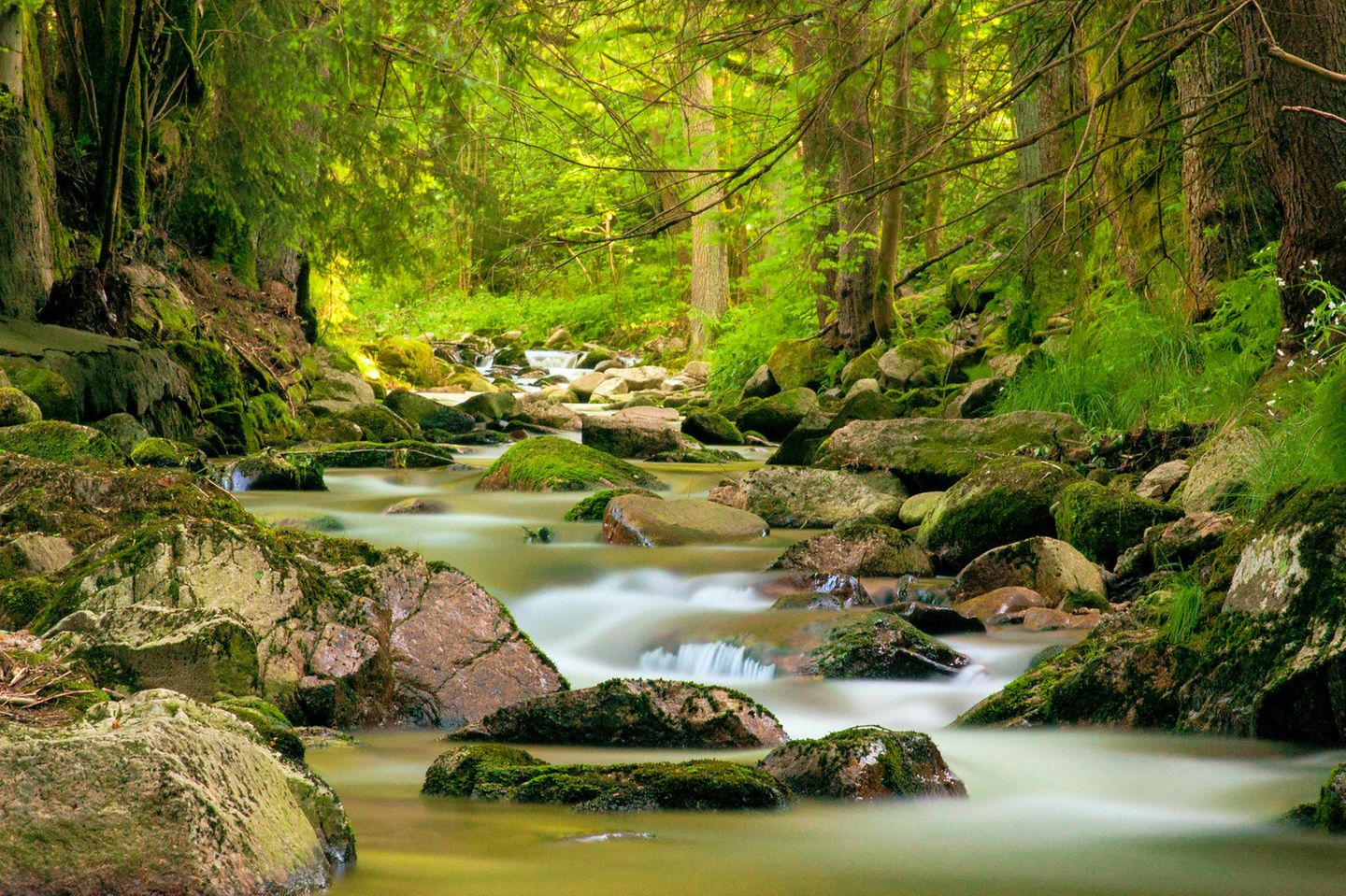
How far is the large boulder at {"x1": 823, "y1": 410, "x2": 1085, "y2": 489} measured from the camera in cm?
878

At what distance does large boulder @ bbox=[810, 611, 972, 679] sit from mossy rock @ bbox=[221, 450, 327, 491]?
570 cm

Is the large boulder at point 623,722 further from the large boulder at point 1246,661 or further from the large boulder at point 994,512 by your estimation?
the large boulder at point 994,512

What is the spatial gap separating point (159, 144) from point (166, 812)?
1115cm

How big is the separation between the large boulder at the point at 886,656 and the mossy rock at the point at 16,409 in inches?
199

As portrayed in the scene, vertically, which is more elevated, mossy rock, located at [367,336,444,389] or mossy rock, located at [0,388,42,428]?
mossy rock, located at [367,336,444,389]

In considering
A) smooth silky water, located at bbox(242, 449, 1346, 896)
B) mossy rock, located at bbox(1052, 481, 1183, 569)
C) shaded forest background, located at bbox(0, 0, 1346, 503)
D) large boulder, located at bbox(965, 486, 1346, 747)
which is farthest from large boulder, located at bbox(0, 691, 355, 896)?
mossy rock, located at bbox(1052, 481, 1183, 569)

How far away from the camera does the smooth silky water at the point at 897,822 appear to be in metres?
2.85

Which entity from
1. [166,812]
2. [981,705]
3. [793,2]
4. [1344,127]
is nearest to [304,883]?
[166,812]

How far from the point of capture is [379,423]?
44.2 ft

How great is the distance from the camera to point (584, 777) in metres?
3.42

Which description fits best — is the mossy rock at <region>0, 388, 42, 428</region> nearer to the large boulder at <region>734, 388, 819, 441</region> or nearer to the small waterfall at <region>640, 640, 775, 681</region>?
the small waterfall at <region>640, 640, 775, 681</region>

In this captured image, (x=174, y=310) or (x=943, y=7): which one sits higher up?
(x=174, y=310)

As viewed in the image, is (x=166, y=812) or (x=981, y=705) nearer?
(x=166, y=812)

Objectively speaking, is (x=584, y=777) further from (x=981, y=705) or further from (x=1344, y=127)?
(x=1344, y=127)
